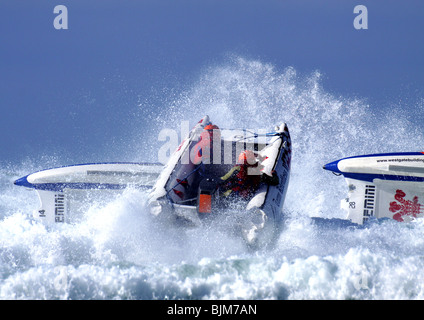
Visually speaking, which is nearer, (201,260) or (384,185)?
(201,260)

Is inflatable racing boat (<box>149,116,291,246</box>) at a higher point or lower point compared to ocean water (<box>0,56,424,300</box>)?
higher

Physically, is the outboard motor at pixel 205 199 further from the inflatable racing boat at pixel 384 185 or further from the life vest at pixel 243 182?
the inflatable racing boat at pixel 384 185

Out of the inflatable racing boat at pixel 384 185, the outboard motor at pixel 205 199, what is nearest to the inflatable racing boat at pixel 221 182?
the outboard motor at pixel 205 199

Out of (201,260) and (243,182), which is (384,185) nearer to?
(243,182)

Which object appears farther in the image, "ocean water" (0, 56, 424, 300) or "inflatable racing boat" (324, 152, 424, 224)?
"inflatable racing boat" (324, 152, 424, 224)

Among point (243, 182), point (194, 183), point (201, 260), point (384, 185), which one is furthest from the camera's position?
point (384, 185)

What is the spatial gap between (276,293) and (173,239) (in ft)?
4.58

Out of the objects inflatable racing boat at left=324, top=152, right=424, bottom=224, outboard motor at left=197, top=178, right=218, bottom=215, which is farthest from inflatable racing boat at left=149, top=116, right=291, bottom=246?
inflatable racing boat at left=324, top=152, right=424, bottom=224

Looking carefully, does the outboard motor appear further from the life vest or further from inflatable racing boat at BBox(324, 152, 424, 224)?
inflatable racing boat at BBox(324, 152, 424, 224)

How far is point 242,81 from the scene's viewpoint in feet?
33.8

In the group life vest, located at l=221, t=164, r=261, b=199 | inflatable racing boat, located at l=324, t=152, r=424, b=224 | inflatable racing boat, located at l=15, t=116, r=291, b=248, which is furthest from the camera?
inflatable racing boat, located at l=324, t=152, r=424, b=224

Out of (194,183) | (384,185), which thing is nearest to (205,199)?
(194,183)

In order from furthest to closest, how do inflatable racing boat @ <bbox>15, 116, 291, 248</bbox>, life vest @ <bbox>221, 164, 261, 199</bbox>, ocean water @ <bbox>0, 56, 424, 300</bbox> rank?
1. life vest @ <bbox>221, 164, 261, 199</bbox>
2. inflatable racing boat @ <bbox>15, 116, 291, 248</bbox>
3. ocean water @ <bbox>0, 56, 424, 300</bbox>
